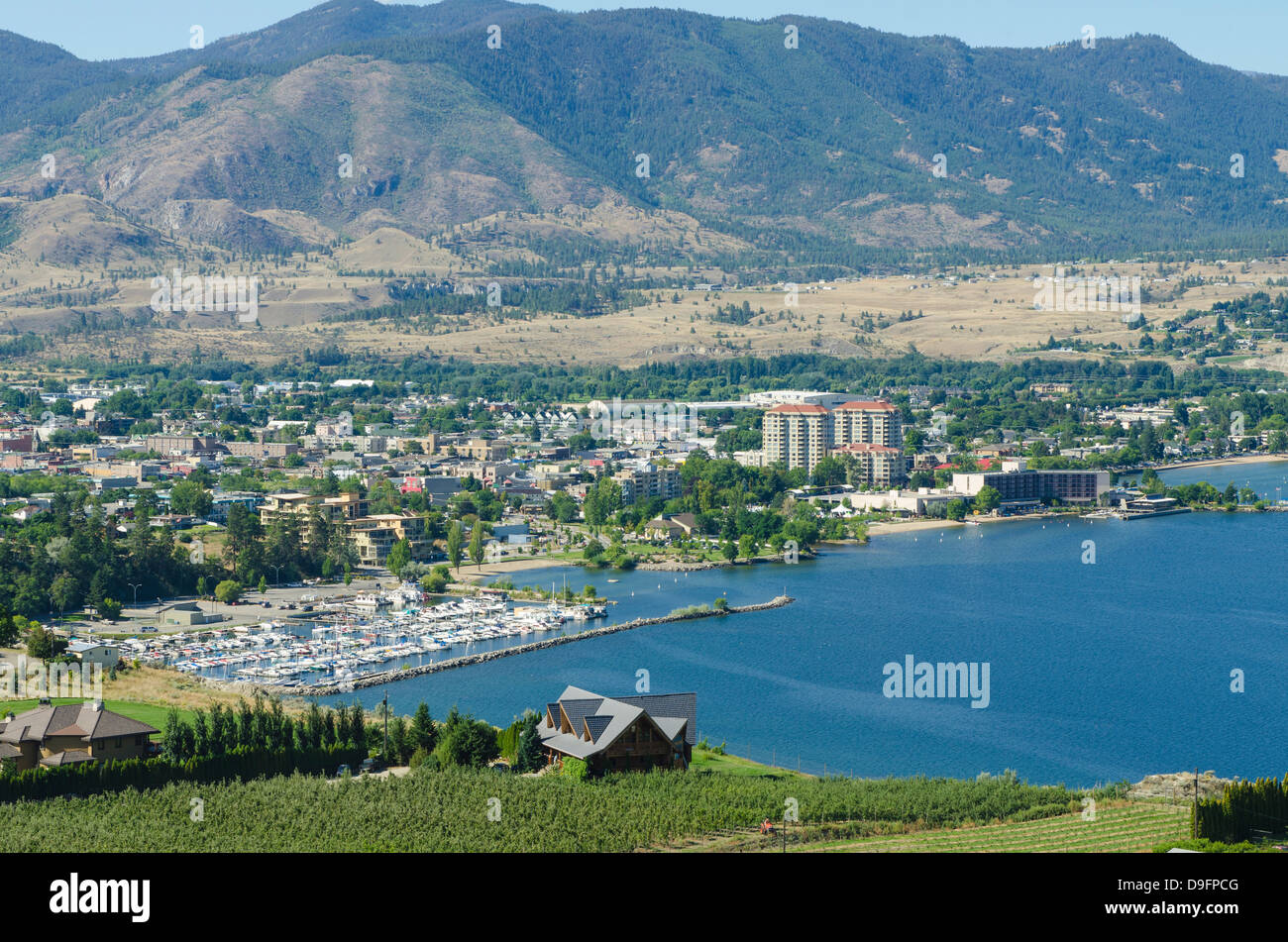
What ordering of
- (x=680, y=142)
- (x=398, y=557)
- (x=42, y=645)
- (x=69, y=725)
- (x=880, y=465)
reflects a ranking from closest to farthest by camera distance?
(x=69, y=725)
(x=42, y=645)
(x=398, y=557)
(x=880, y=465)
(x=680, y=142)

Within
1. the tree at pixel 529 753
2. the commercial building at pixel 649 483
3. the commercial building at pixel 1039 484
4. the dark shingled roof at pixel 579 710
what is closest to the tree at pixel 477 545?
the commercial building at pixel 649 483

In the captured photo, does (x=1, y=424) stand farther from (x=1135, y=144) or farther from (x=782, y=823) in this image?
(x=1135, y=144)

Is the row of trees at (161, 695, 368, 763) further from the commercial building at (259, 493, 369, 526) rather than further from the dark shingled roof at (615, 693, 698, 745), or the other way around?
the commercial building at (259, 493, 369, 526)

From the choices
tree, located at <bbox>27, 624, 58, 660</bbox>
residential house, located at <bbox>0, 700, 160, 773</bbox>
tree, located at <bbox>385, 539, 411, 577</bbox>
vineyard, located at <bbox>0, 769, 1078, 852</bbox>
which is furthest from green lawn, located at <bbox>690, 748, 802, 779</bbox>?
tree, located at <bbox>385, 539, 411, 577</bbox>

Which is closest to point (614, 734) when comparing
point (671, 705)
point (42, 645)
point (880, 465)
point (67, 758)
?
point (671, 705)

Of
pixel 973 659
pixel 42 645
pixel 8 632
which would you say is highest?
pixel 42 645

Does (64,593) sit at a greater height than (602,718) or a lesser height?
lesser

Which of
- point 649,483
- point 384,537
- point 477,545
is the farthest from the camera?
point 649,483

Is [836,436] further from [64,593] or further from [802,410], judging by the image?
[64,593]
